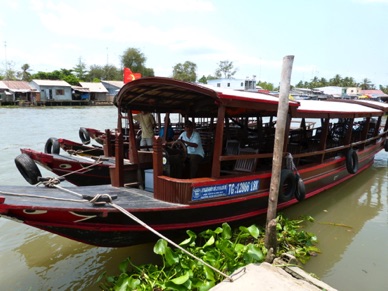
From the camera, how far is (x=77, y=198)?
145 inches

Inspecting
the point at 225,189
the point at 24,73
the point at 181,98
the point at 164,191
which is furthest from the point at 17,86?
the point at 225,189

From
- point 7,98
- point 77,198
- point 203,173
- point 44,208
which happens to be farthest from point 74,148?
point 7,98

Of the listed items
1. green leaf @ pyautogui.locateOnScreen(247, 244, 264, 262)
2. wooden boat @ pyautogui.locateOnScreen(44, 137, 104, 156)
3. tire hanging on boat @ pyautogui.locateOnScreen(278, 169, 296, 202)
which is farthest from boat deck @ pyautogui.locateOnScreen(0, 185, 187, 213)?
wooden boat @ pyautogui.locateOnScreen(44, 137, 104, 156)

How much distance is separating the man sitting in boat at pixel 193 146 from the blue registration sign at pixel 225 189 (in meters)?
0.87

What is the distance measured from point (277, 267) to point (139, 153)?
3.17 meters

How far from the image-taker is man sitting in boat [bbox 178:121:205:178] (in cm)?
489

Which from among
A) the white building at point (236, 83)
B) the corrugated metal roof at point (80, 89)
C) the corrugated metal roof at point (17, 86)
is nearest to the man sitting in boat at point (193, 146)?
the white building at point (236, 83)

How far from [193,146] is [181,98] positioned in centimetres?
102

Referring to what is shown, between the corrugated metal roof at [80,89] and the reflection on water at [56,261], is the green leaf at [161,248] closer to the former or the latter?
the reflection on water at [56,261]

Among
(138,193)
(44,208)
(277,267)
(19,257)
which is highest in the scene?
(44,208)

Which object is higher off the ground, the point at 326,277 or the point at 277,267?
the point at 277,267

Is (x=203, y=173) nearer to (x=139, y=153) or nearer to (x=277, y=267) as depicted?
(x=139, y=153)

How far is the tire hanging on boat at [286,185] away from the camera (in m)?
4.98

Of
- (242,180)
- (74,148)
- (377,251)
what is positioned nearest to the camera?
(242,180)
